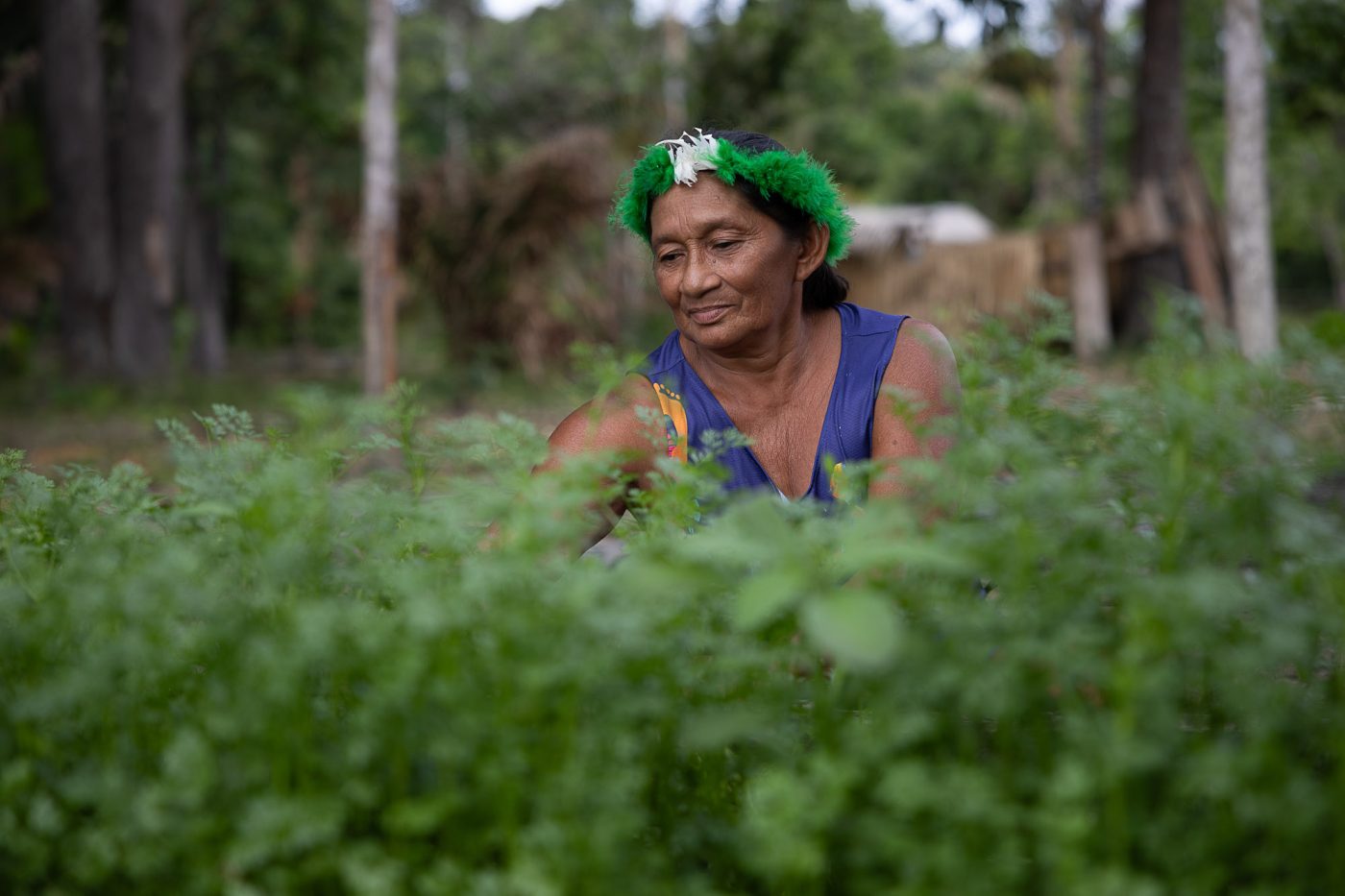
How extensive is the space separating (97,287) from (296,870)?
13259mm

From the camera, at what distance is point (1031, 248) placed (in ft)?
49.4

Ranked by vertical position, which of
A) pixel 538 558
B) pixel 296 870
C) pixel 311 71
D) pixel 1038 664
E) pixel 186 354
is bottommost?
pixel 186 354

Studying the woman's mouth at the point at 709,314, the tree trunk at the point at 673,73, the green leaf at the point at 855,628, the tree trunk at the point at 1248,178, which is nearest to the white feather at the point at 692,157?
the woman's mouth at the point at 709,314

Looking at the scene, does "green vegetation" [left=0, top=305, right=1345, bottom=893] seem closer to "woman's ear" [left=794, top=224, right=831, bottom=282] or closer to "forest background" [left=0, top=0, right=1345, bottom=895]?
"forest background" [left=0, top=0, right=1345, bottom=895]

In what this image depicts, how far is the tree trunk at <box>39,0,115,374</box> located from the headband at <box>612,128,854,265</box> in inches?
463

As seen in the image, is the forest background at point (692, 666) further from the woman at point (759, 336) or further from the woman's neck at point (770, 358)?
the woman's neck at point (770, 358)

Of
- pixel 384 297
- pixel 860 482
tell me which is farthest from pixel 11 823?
pixel 384 297

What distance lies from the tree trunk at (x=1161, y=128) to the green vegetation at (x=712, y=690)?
1249cm

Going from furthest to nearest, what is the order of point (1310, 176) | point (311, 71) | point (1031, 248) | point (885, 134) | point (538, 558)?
1. point (885, 134)
2. point (1310, 176)
3. point (311, 71)
4. point (1031, 248)
5. point (538, 558)

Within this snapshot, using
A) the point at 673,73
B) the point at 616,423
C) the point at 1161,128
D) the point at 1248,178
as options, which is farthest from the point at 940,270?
the point at 616,423

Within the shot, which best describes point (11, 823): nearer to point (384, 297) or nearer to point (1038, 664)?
point (1038, 664)

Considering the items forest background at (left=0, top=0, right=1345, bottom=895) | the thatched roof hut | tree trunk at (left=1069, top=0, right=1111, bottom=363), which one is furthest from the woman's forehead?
the thatched roof hut

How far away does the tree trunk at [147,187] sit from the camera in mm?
13250

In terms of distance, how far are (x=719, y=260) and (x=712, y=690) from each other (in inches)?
60.2
